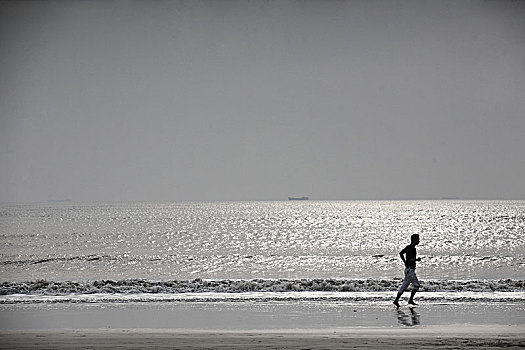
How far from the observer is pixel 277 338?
10859 mm

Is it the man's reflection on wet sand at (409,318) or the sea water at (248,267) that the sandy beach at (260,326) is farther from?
the sea water at (248,267)

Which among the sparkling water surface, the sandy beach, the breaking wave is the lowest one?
the sparkling water surface

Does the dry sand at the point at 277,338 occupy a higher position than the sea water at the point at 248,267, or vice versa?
the dry sand at the point at 277,338

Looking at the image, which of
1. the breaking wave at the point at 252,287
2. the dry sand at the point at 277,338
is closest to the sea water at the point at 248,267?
the breaking wave at the point at 252,287

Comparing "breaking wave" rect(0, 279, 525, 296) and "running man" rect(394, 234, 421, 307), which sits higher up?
"running man" rect(394, 234, 421, 307)

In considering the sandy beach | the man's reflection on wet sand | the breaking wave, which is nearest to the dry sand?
the sandy beach

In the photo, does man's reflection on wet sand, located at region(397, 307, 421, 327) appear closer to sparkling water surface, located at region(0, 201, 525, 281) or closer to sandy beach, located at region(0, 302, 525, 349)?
sandy beach, located at region(0, 302, 525, 349)

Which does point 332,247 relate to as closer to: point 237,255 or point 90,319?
point 237,255

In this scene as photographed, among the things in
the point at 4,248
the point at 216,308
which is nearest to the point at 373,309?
the point at 216,308

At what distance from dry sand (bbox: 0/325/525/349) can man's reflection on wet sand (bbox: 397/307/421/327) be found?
0.57 m

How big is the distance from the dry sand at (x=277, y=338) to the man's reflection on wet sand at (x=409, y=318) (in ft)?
1.86

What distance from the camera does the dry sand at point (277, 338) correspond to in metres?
10.2

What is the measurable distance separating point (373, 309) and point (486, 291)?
5.83 metres

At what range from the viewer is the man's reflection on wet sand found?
12383 mm
